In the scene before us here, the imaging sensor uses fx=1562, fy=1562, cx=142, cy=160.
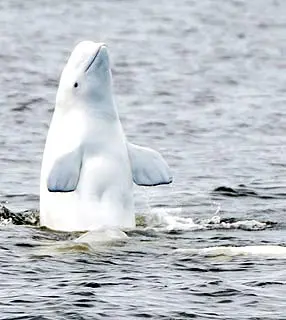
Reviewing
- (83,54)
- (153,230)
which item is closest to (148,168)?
(153,230)

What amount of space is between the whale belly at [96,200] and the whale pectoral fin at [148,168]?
25 cm

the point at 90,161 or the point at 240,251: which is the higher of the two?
the point at 90,161

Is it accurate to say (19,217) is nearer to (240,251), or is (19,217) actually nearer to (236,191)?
(240,251)

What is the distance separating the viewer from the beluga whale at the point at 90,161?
16984mm

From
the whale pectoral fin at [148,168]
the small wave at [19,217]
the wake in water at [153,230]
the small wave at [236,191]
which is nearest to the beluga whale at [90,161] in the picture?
the whale pectoral fin at [148,168]

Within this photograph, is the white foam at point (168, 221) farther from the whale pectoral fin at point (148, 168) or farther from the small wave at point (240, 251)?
the small wave at point (240, 251)

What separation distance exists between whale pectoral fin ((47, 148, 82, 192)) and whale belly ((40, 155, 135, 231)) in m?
0.20

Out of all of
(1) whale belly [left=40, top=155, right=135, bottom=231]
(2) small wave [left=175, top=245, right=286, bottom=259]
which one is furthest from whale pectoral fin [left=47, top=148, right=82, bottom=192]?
(2) small wave [left=175, top=245, right=286, bottom=259]

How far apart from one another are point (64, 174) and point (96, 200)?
0.56 metres

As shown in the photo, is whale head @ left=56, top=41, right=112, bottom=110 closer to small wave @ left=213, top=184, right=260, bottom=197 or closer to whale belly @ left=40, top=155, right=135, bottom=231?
whale belly @ left=40, top=155, right=135, bottom=231

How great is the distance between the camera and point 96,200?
17.0 metres

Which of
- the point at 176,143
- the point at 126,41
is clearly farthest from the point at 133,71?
the point at 176,143

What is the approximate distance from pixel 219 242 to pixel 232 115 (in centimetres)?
1168

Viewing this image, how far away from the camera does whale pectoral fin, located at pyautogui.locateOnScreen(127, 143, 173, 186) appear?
1734cm
